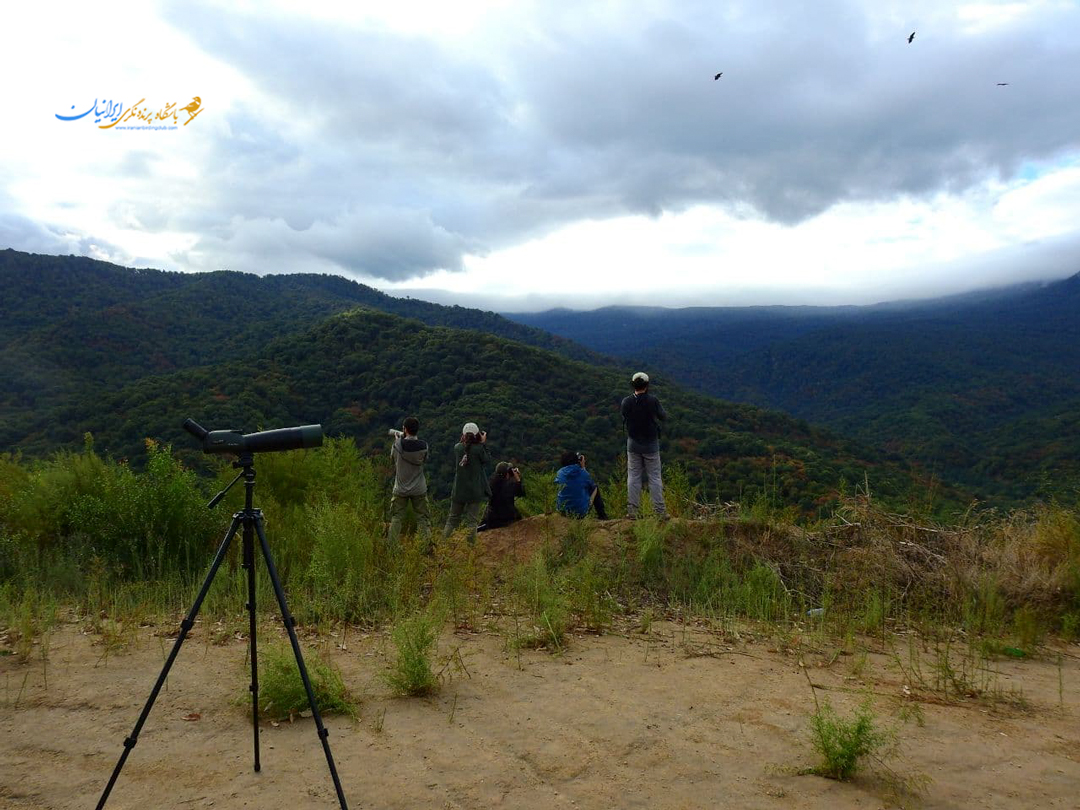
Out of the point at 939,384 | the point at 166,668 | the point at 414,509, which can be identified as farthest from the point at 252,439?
the point at 939,384

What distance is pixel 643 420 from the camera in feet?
27.9

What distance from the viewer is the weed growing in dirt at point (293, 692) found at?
3775mm

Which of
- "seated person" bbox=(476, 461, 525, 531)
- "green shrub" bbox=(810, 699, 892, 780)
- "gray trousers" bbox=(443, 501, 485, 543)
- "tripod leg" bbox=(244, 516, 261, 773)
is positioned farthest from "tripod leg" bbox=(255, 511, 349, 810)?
"seated person" bbox=(476, 461, 525, 531)

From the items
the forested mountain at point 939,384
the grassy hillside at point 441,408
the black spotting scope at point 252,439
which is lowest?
the forested mountain at point 939,384

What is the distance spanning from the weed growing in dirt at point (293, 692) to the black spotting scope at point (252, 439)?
135 centimetres

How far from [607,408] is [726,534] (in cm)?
2853

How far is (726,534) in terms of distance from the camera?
7445 millimetres

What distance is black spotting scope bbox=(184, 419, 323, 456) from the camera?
3.14m

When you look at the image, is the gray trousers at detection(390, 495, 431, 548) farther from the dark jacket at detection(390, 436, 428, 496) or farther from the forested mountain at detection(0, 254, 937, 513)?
the forested mountain at detection(0, 254, 937, 513)

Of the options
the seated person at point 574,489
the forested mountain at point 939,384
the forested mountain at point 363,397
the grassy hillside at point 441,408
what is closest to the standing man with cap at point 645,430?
the seated person at point 574,489

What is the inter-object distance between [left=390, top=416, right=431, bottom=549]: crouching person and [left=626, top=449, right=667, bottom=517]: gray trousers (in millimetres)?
2656

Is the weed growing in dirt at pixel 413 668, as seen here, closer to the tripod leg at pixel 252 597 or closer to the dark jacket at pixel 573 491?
the tripod leg at pixel 252 597

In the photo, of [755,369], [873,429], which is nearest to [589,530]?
[873,429]

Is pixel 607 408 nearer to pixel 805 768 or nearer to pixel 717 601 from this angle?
pixel 717 601
